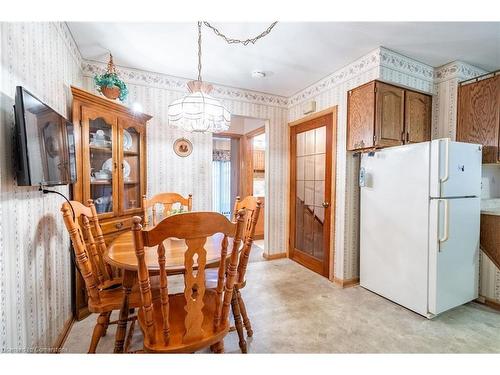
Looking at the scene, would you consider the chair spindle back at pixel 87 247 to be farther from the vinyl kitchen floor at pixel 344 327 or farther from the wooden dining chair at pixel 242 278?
the wooden dining chair at pixel 242 278

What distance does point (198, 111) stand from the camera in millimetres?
1664

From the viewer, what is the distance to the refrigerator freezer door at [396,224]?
2.02 metres

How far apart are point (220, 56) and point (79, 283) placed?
2.47 metres

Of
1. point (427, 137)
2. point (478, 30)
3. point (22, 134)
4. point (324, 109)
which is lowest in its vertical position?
point (22, 134)

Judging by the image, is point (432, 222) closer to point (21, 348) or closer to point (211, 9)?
point (211, 9)

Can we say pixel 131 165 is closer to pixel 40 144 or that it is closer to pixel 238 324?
pixel 40 144

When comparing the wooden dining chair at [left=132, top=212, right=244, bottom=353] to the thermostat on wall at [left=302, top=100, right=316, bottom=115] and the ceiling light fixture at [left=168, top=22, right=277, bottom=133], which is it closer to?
the ceiling light fixture at [left=168, top=22, right=277, bottom=133]

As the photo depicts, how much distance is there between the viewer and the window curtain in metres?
5.06

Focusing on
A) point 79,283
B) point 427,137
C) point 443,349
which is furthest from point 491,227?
point 79,283

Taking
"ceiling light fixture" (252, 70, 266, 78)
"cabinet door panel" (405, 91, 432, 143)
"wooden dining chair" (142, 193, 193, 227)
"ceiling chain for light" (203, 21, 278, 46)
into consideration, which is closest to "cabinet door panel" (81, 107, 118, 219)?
"wooden dining chair" (142, 193, 193, 227)

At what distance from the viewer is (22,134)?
1064mm

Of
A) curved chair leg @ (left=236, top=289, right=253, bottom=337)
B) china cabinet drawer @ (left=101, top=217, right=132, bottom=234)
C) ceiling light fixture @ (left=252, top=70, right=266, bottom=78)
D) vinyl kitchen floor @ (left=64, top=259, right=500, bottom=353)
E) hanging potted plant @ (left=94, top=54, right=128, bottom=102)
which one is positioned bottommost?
vinyl kitchen floor @ (left=64, top=259, right=500, bottom=353)

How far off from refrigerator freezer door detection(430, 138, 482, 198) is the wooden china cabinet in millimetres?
2767

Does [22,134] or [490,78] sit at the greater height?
[490,78]
